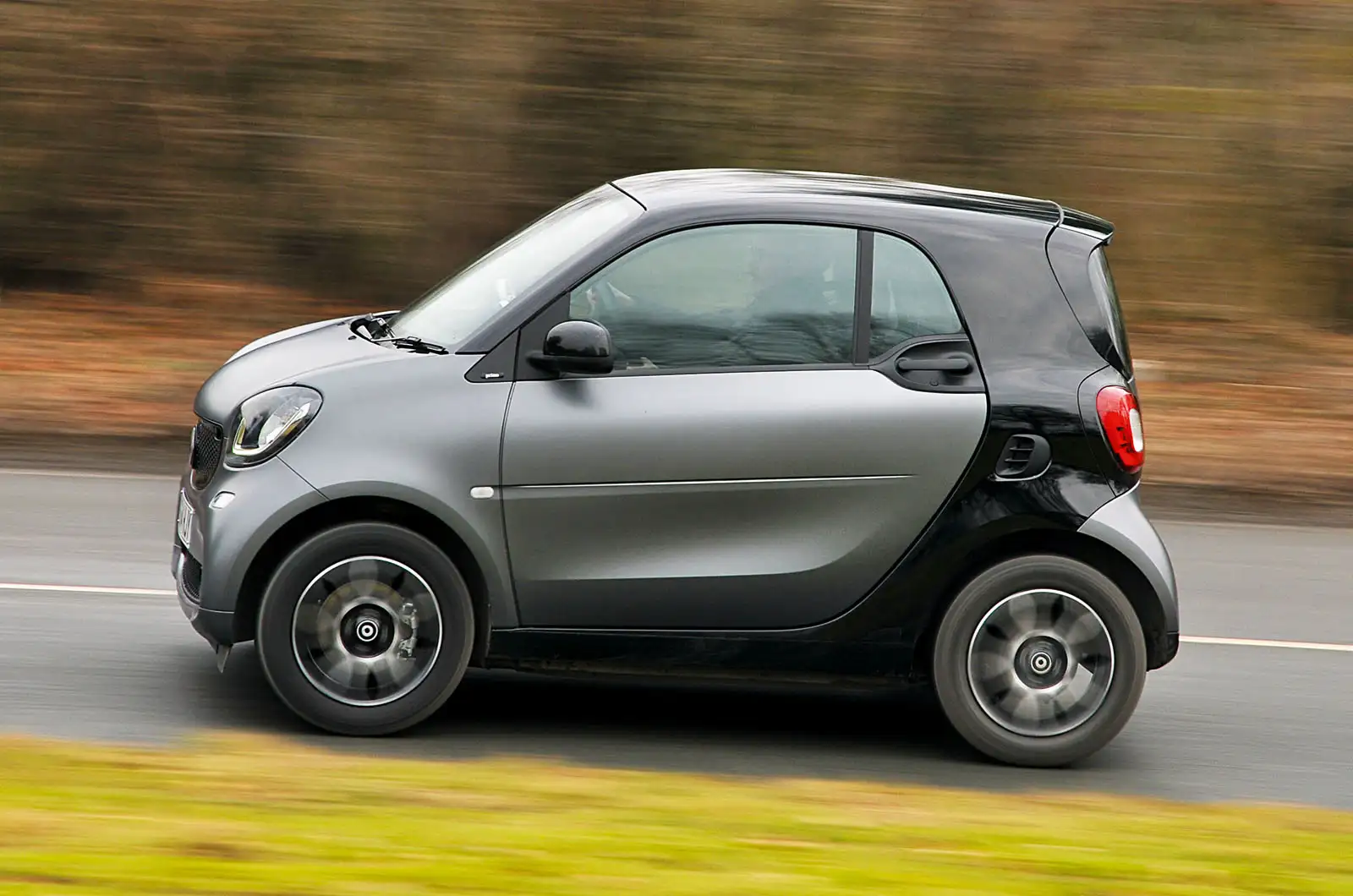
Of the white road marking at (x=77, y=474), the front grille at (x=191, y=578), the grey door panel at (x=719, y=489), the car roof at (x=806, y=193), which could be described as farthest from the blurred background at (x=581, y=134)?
the grey door panel at (x=719, y=489)

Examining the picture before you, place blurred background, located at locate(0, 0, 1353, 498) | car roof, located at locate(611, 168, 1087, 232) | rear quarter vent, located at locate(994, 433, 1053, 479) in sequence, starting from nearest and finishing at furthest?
rear quarter vent, located at locate(994, 433, 1053, 479) → car roof, located at locate(611, 168, 1087, 232) → blurred background, located at locate(0, 0, 1353, 498)

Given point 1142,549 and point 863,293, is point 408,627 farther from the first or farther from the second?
point 1142,549

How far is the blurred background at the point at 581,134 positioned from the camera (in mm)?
13625

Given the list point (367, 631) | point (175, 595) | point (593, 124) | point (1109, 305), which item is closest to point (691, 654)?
point (367, 631)

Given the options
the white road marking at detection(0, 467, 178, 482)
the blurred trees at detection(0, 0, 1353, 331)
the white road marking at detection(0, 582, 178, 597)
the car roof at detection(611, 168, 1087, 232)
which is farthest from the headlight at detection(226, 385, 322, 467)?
the blurred trees at detection(0, 0, 1353, 331)

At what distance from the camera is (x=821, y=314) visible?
5.77 m

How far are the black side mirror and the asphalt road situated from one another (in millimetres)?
1255

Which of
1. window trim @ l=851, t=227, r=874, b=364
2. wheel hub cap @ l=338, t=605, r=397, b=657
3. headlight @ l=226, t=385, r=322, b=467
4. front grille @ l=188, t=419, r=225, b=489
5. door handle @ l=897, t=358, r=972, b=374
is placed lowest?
wheel hub cap @ l=338, t=605, r=397, b=657

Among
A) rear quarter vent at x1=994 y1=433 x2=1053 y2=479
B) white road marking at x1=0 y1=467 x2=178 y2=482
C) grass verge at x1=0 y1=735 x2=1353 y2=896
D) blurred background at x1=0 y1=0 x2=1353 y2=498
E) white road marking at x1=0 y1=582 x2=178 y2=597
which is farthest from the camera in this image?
blurred background at x1=0 y1=0 x2=1353 y2=498

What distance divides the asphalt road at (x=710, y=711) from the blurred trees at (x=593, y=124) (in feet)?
20.8

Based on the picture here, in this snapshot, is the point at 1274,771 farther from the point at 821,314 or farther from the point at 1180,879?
the point at 821,314

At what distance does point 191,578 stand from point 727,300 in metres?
1.95

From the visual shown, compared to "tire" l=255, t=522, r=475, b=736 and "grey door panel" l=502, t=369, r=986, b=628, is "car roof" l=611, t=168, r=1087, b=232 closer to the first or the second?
"grey door panel" l=502, t=369, r=986, b=628

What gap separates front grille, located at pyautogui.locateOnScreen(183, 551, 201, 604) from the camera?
5793 millimetres
